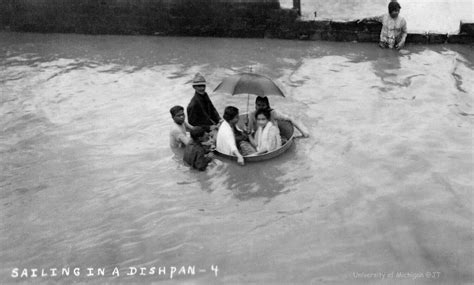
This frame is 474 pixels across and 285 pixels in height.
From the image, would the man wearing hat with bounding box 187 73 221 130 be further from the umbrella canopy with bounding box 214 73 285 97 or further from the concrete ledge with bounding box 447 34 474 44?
the concrete ledge with bounding box 447 34 474 44

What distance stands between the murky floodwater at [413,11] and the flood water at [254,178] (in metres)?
1.07

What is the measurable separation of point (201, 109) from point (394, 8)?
6.26 meters

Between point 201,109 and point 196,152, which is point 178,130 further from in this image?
point 196,152

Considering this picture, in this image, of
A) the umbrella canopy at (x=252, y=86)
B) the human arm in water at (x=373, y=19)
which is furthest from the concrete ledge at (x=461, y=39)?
the umbrella canopy at (x=252, y=86)

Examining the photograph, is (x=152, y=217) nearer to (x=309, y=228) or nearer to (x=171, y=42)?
(x=309, y=228)

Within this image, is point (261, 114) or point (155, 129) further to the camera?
point (155, 129)

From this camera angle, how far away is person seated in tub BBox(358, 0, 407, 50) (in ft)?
38.7

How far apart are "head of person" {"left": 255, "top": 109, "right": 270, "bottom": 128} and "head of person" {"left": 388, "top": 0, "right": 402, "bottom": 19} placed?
5.93 metres

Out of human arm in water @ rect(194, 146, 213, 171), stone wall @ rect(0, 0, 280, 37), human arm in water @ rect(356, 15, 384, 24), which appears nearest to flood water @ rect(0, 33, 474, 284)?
human arm in water @ rect(194, 146, 213, 171)

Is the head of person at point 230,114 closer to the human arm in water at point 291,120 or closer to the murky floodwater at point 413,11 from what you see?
the human arm in water at point 291,120

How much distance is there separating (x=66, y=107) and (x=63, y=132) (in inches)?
45.5

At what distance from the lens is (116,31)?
14.0m

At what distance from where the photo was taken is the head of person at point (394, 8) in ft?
38.1

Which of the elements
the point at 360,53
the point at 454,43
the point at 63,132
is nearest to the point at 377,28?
the point at 360,53
